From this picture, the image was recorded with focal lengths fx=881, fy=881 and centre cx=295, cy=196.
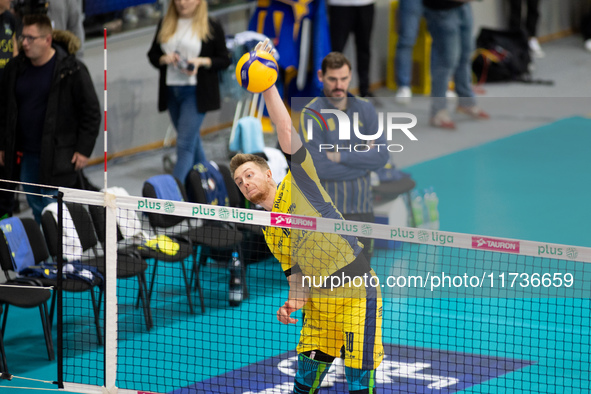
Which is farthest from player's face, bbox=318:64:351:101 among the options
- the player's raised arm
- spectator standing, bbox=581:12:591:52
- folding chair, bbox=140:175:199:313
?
spectator standing, bbox=581:12:591:52

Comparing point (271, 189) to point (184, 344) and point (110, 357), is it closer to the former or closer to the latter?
point (110, 357)

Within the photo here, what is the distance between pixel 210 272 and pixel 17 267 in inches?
75.7

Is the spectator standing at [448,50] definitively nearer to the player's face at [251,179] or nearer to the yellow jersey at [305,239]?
the yellow jersey at [305,239]

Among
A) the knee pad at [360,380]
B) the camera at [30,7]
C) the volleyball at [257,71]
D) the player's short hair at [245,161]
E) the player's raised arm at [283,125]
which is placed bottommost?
the knee pad at [360,380]

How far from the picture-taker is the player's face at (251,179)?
5016 mm

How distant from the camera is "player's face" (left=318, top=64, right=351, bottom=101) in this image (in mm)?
6781

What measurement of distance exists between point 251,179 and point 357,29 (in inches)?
338

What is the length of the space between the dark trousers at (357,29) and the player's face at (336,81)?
19.8ft

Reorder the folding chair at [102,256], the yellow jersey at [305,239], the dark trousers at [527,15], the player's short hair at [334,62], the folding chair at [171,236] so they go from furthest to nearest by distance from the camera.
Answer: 1. the dark trousers at [527,15]
2. the folding chair at [171,236]
3. the folding chair at [102,256]
4. the player's short hair at [334,62]
5. the yellow jersey at [305,239]

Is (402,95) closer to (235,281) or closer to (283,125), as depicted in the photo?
(235,281)

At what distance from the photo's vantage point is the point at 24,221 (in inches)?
284

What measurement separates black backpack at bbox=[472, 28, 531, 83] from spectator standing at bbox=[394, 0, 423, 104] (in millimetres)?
2044

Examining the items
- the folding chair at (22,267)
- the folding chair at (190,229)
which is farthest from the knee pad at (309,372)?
the folding chair at (190,229)

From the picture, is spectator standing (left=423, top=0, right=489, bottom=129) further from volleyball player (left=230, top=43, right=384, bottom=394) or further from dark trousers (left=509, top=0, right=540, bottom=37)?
volleyball player (left=230, top=43, right=384, bottom=394)
